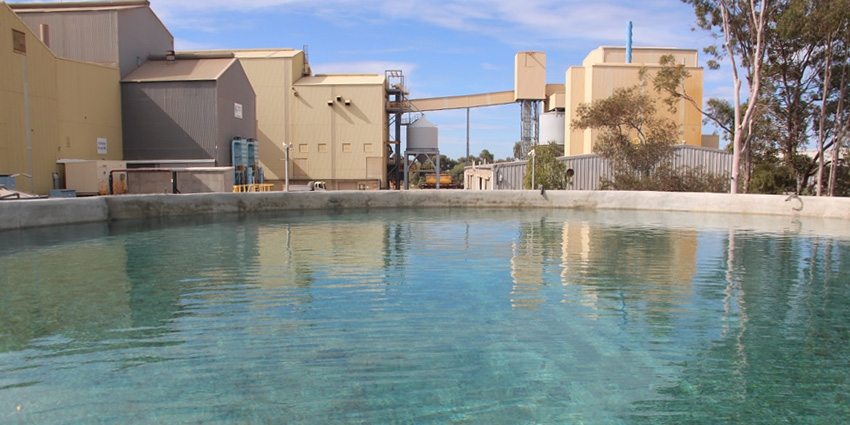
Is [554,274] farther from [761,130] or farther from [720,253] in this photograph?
[761,130]

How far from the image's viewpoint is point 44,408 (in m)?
4.51

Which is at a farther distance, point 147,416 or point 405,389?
point 405,389

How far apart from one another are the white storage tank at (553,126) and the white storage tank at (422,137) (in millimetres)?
8122

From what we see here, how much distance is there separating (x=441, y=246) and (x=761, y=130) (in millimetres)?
24656

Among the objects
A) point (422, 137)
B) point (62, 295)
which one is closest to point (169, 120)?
point (422, 137)

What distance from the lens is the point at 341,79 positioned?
46.7 meters

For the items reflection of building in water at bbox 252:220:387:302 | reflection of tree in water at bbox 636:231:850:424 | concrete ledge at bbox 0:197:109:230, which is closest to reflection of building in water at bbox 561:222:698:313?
reflection of tree in water at bbox 636:231:850:424

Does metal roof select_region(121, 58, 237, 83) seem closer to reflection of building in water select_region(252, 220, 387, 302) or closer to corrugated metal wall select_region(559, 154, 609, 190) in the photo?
corrugated metal wall select_region(559, 154, 609, 190)

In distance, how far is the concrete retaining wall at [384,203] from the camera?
17219mm

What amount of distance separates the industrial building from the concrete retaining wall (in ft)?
8.96

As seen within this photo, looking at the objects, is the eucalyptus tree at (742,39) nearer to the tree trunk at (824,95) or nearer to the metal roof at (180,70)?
the tree trunk at (824,95)

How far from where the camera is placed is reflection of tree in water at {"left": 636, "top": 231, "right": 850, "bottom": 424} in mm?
4551

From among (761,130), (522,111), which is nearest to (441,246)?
(761,130)

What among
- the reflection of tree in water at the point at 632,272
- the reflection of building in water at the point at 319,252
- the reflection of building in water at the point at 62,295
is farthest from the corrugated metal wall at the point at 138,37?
the reflection of tree in water at the point at 632,272
